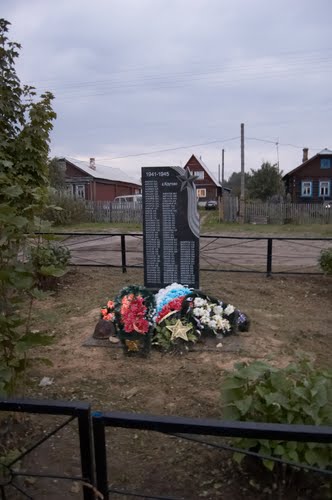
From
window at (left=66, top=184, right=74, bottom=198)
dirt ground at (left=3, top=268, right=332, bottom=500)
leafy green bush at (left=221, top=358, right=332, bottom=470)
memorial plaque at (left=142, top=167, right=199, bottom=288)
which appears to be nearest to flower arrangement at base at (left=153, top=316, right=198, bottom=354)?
dirt ground at (left=3, top=268, right=332, bottom=500)

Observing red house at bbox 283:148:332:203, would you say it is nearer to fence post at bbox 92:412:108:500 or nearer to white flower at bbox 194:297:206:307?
white flower at bbox 194:297:206:307

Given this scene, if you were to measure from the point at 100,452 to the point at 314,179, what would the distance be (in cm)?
3576

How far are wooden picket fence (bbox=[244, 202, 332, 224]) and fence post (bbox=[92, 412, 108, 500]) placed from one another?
23.6 m

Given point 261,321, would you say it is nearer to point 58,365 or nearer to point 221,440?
point 58,365

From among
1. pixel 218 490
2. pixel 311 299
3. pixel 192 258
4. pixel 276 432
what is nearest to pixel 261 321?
pixel 192 258

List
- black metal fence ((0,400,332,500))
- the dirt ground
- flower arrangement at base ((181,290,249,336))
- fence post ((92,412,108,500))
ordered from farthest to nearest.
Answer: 1. flower arrangement at base ((181,290,249,336))
2. the dirt ground
3. fence post ((92,412,108,500))
4. black metal fence ((0,400,332,500))

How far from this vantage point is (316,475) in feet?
6.75

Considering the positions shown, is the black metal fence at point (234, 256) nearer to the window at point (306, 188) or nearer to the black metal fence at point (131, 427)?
the black metal fence at point (131, 427)

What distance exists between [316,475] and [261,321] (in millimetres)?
3401

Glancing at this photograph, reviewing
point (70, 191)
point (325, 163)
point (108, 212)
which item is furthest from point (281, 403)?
point (325, 163)

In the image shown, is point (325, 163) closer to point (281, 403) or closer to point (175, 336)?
point (175, 336)

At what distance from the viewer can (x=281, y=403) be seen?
6.75ft

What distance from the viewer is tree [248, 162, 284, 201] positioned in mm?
39094

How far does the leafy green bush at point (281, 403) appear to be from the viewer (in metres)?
1.96
